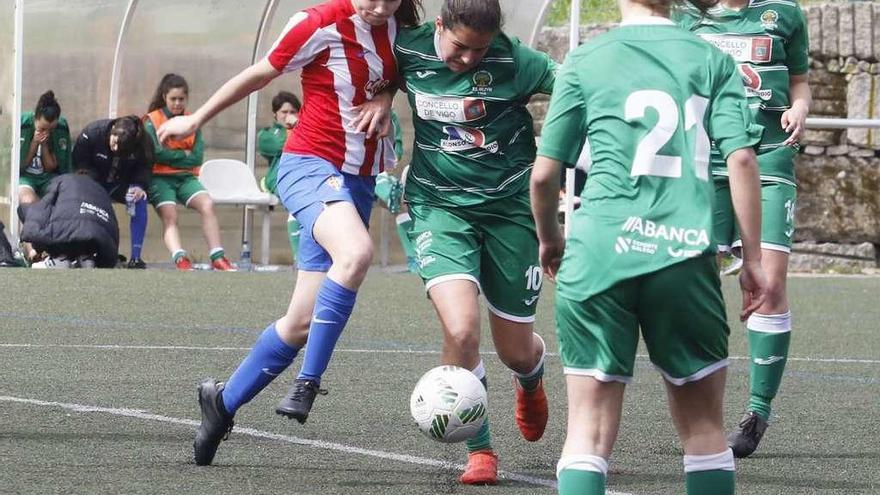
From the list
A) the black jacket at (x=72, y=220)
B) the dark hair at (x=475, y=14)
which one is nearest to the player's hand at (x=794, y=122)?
the dark hair at (x=475, y=14)

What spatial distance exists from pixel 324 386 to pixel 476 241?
2262mm

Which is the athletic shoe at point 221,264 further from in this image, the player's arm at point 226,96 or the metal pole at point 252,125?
the player's arm at point 226,96

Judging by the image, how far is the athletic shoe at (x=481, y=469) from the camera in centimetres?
514

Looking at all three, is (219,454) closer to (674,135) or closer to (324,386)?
(324,386)

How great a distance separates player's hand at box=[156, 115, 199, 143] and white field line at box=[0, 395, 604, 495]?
3.98 feet

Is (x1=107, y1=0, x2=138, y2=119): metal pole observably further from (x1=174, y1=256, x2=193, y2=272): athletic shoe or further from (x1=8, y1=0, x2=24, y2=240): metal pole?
(x1=174, y1=256, x2=193, y2=272): athletic shoe

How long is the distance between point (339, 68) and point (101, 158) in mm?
8727

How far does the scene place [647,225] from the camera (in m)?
3.59

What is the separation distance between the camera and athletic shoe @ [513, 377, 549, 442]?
5656mm

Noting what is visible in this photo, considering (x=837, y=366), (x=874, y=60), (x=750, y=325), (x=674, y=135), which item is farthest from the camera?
(x=874, y=60)

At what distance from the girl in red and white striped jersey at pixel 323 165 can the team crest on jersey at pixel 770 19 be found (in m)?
1.41

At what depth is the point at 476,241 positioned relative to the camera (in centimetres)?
532

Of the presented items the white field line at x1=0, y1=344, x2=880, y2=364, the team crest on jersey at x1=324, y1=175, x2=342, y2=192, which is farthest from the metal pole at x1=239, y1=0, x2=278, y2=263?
the team crest on jersey at x1=324, y1=175, x2=342, y2=192

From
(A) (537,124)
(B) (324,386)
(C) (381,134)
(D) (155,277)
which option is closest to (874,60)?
(A) (537,124)
